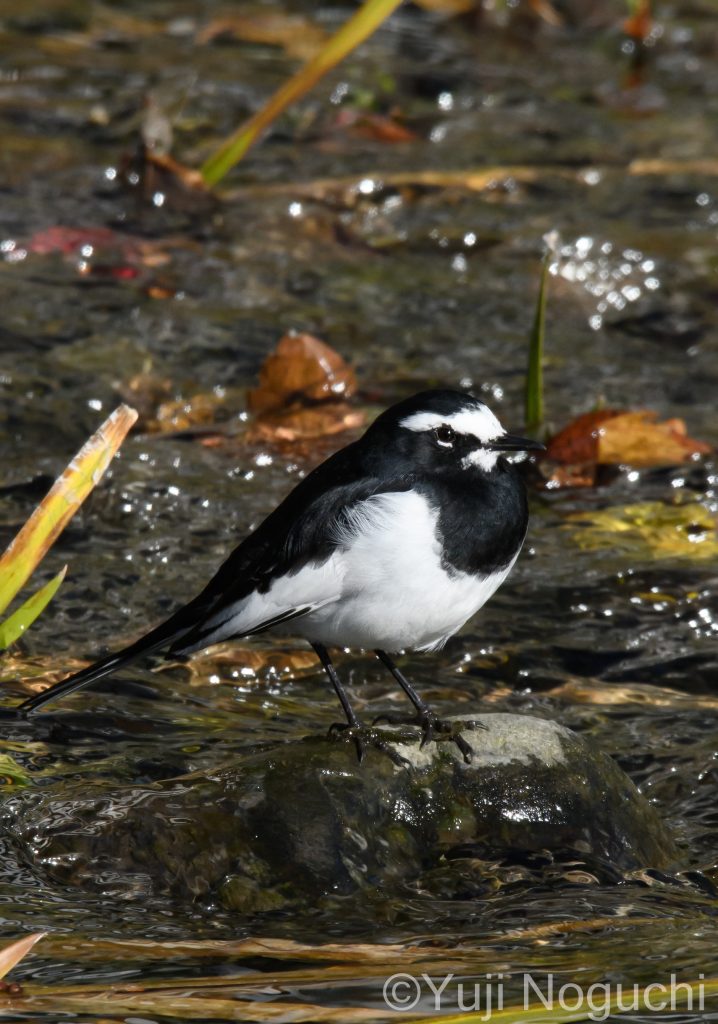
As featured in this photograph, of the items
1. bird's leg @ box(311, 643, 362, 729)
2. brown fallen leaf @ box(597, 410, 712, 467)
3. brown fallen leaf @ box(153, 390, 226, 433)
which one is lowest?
brown fallen leaf @ box(597, 410, 712, 467)

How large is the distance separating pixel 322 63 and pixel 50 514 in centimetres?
319

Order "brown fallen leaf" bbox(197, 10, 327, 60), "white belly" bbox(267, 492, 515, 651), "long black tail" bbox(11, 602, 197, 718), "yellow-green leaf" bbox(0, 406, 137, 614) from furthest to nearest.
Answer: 1. "brown fallen leaf" bbox(197, 10, 327, 60)
2. "long black tail" bbox(11, 602, 197, 718)
3. "white belly" bbox(267, 492, 515, 651)
4. "yellow-green leaf" bbox(0, 406, 137, 614)

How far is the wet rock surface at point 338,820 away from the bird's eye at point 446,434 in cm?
68

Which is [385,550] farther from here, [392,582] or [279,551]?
[279,551]

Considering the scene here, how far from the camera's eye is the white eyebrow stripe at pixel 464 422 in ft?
13.4

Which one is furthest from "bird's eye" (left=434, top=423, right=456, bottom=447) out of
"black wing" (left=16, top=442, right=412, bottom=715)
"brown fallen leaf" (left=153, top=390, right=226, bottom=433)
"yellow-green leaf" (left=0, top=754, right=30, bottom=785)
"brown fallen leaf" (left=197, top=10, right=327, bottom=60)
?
"brown fallen leaf" (left=197, top=10, right=327, bottom=60)

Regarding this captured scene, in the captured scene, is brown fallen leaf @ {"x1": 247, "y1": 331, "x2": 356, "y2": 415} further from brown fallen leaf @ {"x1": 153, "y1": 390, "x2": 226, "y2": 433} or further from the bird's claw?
the bird's claw

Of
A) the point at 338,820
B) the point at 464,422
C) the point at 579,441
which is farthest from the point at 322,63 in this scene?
the point at 338,820

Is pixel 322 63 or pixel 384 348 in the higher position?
pixel 322 63

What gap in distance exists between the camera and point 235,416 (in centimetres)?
646

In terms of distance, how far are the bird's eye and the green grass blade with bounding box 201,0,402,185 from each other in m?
2.56

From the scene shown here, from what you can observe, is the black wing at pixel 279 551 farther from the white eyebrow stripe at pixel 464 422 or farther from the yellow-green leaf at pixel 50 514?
the yellow-green leaf at pixel 50 514

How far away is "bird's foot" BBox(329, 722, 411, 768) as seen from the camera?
387 centimetres

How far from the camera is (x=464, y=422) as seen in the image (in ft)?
13.4
